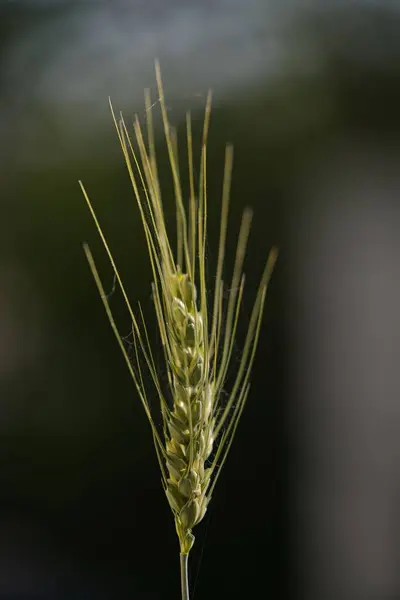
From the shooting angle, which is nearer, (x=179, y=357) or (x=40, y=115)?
(x=179, y=357)

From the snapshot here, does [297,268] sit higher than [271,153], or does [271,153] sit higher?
[271,153]

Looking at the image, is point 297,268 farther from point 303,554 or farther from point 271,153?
→ point 303,554

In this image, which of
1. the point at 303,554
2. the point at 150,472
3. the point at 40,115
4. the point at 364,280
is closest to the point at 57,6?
the point at 40,115

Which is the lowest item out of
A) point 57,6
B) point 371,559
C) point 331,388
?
point 371,559

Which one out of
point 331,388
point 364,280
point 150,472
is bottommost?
point 150,472

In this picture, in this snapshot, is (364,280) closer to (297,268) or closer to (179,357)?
(297,268)

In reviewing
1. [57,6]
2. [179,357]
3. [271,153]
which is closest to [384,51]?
[271,153]
